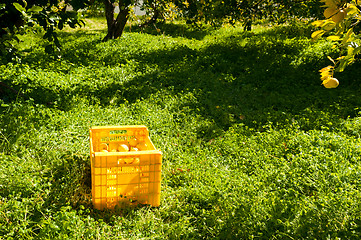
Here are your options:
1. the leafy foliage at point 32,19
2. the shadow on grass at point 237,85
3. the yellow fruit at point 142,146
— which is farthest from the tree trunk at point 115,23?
the yellow fruit at point 142,146

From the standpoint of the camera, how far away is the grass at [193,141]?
2992 mm

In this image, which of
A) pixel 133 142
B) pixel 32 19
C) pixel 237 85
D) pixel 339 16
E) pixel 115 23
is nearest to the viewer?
pixel 339 16

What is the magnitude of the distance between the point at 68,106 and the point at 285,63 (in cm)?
592

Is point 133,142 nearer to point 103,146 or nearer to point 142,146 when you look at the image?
point 142,146

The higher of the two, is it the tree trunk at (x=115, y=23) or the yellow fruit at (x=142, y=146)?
the tree trunk at (x=115, y=23)

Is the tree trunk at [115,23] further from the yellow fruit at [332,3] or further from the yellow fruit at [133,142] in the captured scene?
the yellow fruit at [332,3]

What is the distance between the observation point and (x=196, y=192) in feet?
11.5

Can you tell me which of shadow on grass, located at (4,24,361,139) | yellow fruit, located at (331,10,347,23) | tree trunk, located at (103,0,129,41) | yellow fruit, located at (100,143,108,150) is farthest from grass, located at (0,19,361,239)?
yellow fruit, located at (331,10,347,23)

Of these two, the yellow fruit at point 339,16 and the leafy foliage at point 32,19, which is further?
the leafy foliage at point 32,19

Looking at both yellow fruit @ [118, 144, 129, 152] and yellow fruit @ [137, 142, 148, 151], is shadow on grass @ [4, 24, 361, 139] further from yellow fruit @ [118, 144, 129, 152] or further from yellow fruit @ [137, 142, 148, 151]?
yellow fruit @ [118, 144, 129, 152]

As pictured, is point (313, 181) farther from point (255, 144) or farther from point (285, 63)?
point (285, 63)

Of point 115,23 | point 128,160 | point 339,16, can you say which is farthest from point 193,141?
point 115,23

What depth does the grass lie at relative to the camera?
2992 mm

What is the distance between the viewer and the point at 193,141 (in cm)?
487
